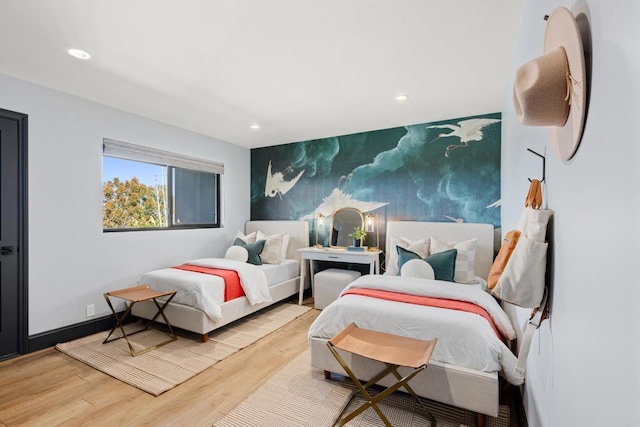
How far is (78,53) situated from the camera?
2.25 m

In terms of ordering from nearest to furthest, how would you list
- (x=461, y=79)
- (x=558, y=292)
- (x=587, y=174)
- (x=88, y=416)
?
1. (x=587, y=174)
2. (x=558, y=292)
3. (x=88, y=416)
4. (x=461, y=79)

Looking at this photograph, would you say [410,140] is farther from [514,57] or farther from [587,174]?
[587,174]

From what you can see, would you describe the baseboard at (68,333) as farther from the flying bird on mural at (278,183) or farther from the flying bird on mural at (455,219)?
the flying bird on mural at (455,219)

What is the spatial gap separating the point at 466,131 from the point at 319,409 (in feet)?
11.3

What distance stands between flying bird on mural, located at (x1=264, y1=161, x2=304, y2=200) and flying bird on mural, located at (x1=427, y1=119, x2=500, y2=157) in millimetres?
2269

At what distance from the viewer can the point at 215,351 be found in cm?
283

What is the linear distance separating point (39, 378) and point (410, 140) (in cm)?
448

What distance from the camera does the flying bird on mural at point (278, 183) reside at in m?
5.04

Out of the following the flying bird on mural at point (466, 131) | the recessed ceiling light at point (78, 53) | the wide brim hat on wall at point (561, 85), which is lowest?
the wide brim hat on wall at point (561, 85)

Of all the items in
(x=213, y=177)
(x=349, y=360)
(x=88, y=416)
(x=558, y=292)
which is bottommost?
Answer: (x=88, y=416)

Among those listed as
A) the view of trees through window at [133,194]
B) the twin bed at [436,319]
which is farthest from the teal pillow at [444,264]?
the view of trees through window at [133,194]

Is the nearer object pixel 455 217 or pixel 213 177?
pixel 455 217

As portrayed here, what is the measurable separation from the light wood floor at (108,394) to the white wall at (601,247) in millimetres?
1963

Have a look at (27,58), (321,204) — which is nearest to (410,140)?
(321,204)
